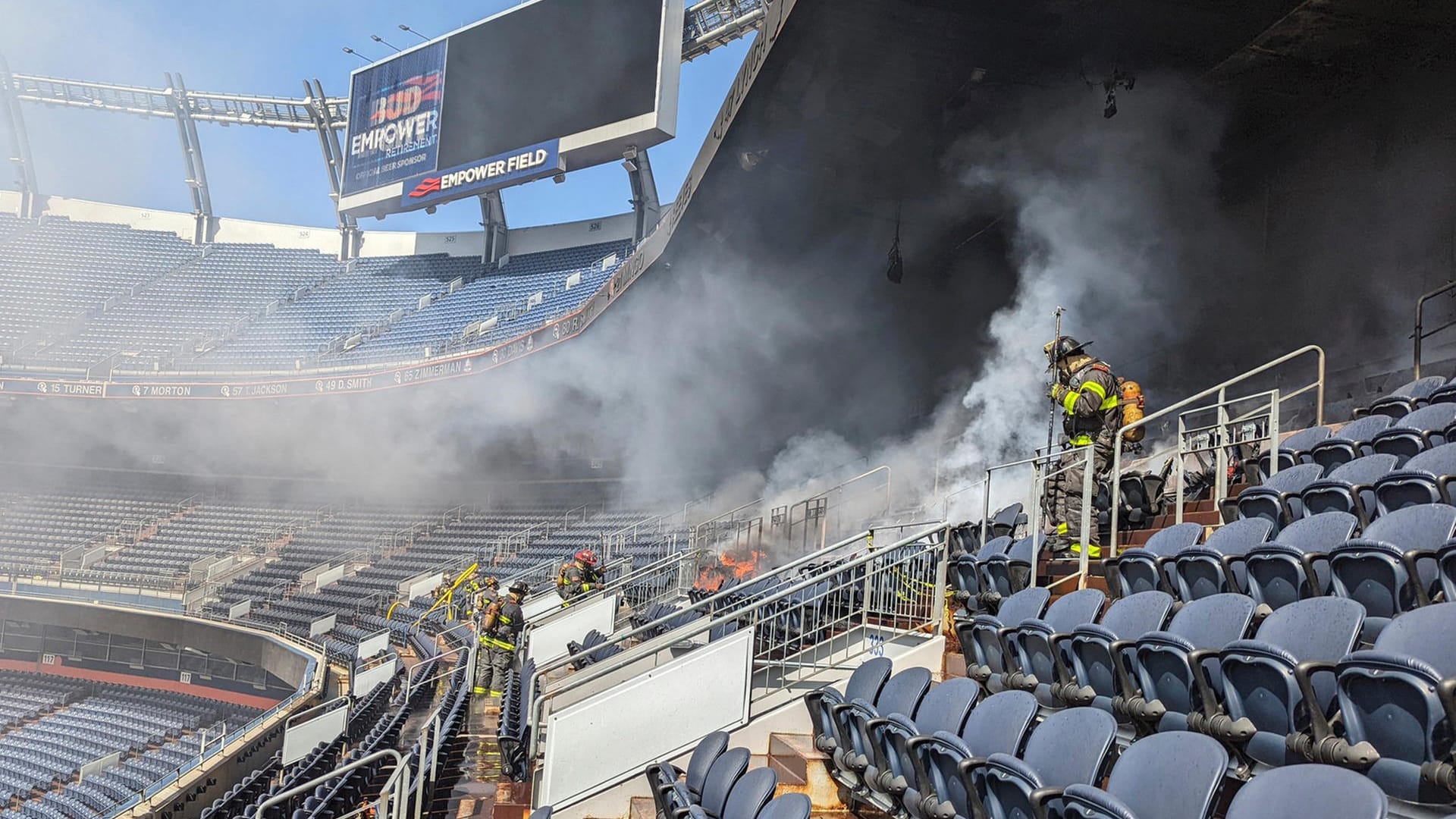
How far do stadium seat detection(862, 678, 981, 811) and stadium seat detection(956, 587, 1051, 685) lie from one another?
682 mm

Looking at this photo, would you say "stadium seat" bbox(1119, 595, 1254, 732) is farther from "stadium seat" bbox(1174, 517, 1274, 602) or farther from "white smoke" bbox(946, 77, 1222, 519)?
"white smoke" bbox(946, 77, 1222, 519)

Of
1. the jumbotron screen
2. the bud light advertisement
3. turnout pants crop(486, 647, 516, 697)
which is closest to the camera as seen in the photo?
turnout pants crop(486, 647, 516, 697)

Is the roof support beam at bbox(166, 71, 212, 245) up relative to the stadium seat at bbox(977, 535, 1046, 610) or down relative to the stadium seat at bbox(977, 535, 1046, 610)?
up

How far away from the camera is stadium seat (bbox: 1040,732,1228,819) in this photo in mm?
3096

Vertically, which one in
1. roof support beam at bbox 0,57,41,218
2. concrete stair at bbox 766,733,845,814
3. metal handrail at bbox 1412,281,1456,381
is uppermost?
roof support beam at bbox 0,57,41,218

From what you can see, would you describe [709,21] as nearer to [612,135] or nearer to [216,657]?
[612,135]

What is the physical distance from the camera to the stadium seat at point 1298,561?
4.69m

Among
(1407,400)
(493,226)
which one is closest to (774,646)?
(1407,400)

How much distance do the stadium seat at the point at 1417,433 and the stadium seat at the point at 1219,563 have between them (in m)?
1.50

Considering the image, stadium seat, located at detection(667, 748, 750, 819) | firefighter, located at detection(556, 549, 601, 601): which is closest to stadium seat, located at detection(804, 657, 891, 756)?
stadium seat, located at detection(667, 748, 750, 819)

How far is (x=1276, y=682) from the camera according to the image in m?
3.61

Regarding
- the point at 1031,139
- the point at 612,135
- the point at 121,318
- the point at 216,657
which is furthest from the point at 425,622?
the point at 121,318

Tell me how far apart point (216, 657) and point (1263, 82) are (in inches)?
825

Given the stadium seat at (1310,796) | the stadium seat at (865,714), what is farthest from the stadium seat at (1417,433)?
the stadium seat at (1310,796)
